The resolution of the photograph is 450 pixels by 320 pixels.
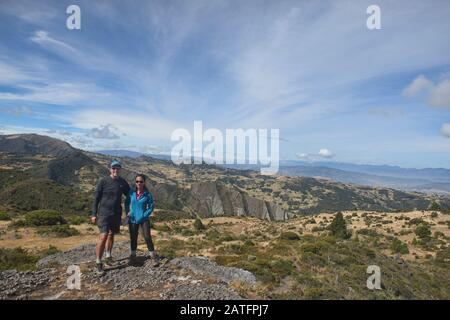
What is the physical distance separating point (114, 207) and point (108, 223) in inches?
21.2

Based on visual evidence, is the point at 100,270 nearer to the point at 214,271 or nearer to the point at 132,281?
the point at 132,281

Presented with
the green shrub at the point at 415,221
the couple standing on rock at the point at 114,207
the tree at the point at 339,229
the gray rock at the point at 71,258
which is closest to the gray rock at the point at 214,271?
the couple standing on rock at the point at 114,207

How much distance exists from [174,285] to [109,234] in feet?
9.18

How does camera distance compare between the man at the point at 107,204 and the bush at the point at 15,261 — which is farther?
the bush at the point at 15,261

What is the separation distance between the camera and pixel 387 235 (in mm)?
41938

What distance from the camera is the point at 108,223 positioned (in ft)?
33.8

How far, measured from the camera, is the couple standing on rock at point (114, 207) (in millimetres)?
10211

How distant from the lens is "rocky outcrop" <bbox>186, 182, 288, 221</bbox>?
332ft

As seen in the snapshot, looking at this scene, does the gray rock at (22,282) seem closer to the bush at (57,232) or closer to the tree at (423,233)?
the bush at (57,232)

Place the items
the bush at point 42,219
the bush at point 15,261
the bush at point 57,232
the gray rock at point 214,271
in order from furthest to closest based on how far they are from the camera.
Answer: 1. the bush at point 42,219
2. the bush at point 57,232
3. the bush at point 15,261
4. the gray rock at point 214,271

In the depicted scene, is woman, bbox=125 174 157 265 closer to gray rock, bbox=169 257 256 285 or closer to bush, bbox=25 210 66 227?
gray rock, bbox=169 257 256 285

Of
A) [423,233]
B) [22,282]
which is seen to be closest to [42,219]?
[22,282]
